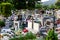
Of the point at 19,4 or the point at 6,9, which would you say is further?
the point at 19,4

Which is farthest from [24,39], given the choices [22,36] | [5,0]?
[5,0]

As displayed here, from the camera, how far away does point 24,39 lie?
5.25m

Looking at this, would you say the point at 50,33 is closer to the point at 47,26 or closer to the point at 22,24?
the point at 47,26

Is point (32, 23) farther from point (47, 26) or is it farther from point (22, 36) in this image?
point (22, 36)

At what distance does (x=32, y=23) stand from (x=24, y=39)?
4.59 feet

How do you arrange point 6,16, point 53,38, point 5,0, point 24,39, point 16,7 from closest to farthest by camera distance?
point 53,38 < point 24,39 < point 6,16 < point 5,0 < point 16,7

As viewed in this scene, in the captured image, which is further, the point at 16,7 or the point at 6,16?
the point at 16,7

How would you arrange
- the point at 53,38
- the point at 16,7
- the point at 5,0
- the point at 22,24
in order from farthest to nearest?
the point at 16,7 → the point at 5,0 → the point at 22,24 → the point at 53,38

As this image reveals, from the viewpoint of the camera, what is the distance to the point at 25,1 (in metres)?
13.3

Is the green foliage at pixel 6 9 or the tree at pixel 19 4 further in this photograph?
the tree at pixel 19 4

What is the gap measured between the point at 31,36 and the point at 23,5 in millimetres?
8018

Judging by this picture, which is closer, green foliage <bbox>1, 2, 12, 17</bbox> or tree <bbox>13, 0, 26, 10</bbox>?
green foliage <bbox>1, 2, 12, 17</bbox>

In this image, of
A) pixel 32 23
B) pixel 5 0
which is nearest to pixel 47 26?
pixel 32 23

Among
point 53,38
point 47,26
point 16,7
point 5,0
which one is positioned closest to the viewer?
point 53,38
